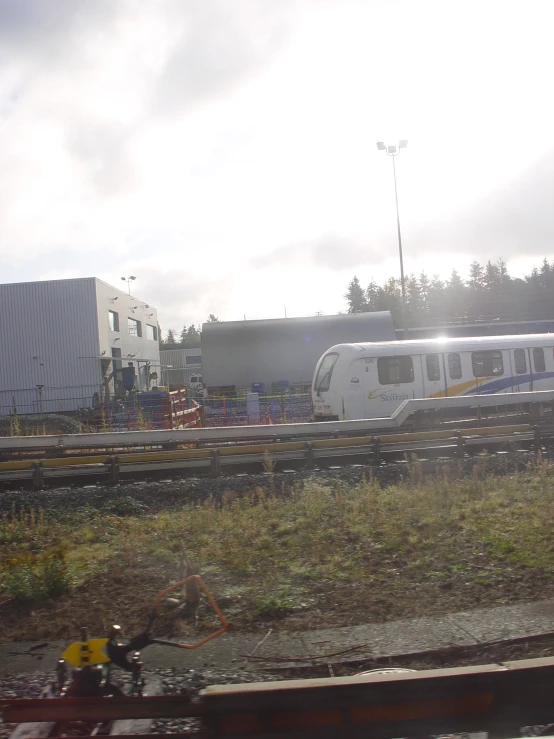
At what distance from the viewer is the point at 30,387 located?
4069 centimetres

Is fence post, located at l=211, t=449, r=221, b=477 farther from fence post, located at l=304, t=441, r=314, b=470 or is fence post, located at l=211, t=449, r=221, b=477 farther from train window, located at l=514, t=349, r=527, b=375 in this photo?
train window, located at l=514, t=349, r=527, b=375

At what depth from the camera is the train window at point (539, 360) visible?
21.9m

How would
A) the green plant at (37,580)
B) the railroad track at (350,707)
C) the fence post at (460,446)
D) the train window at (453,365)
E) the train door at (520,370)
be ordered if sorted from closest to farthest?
the railroad track at (350,707), the green plant at (37,580), the fence post at (460,446), the train window at (453,365), the train door at (520,370)

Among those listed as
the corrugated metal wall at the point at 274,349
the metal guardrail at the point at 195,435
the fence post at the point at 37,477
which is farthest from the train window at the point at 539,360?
the corrugated metal wall at the point at 274,349

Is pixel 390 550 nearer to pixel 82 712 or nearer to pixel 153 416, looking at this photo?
pixel 82 712

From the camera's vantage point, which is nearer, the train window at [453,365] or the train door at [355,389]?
the train door at [355,389]

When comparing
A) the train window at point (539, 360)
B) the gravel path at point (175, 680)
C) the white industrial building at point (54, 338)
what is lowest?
the gravel path at point (175, 680)

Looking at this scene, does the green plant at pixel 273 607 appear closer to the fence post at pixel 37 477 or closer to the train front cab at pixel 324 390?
the fence post at pixel 37 477

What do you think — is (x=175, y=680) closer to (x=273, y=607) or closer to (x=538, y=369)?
(x=273, y=607)

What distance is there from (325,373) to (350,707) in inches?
678

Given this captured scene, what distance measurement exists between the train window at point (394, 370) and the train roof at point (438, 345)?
23 cm

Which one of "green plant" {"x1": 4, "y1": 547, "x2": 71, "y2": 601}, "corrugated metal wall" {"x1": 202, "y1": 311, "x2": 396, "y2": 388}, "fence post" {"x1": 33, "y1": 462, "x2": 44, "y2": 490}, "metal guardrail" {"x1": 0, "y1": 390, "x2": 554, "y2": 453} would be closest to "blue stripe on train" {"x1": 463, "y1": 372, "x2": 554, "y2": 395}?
"metal guardrail" {"x1": 0, "y1": 390, "x2": 554, "y2": 453}

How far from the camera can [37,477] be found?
40.3 feet

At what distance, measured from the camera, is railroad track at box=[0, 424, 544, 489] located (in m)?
12.4
